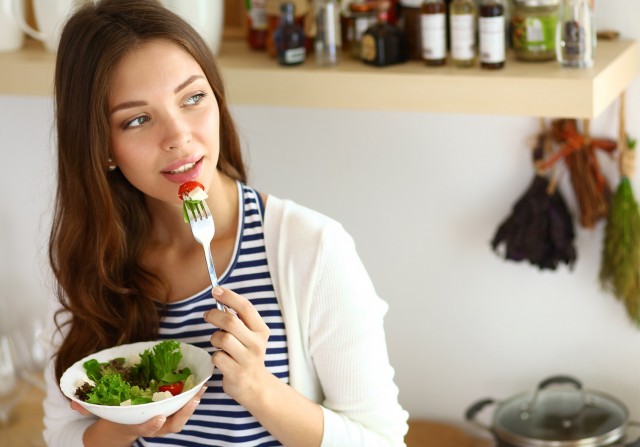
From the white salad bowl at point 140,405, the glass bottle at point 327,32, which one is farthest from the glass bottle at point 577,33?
the white salad bowl at point 140,405

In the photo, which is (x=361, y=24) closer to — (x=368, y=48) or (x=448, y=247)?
(x=368, y=48)

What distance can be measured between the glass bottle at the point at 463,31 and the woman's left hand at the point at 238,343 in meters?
0.65

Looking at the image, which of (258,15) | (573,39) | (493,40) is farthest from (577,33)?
(258,15)

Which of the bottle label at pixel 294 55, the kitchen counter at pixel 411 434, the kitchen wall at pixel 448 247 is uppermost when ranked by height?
the bottle label at pixel 294 55

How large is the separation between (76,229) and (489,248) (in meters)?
0.86

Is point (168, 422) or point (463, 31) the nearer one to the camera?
point (168, 422)

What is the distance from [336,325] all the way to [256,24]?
75cm

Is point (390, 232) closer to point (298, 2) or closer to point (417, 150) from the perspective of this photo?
point (417, 150)

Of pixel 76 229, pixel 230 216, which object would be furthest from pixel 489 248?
pixel 76 229

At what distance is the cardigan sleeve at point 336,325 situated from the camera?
1312 millimetres

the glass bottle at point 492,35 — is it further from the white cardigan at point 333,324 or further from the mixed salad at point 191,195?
the mixed salad at point 191,195

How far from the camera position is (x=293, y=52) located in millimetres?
1711

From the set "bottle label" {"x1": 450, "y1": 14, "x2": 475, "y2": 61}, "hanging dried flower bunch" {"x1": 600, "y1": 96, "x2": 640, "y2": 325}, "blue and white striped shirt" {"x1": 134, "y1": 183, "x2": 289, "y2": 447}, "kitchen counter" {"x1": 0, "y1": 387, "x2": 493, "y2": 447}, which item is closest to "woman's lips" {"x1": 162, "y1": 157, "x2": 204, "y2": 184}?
"blue and white striped shirt" {"x1": 134, "y1": 183, "x2": 289, "y2": 447}

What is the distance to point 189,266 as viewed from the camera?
1416mm
